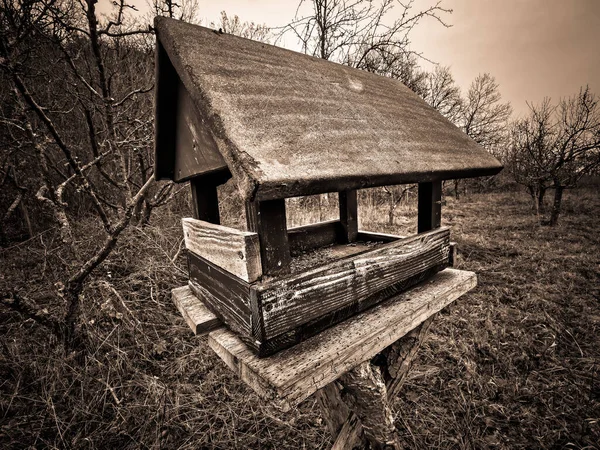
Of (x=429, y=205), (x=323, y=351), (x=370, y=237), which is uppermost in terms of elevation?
(x=429, y=205)

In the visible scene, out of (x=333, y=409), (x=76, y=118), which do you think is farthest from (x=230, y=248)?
(x=76, y=118)

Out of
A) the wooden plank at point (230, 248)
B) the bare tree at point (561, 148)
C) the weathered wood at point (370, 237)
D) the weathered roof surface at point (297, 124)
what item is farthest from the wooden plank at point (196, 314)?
the bare tree at point (561, 148)

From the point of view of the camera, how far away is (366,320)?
108 cm

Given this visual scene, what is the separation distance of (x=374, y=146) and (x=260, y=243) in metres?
0.58

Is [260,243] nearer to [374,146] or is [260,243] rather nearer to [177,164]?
[374,146]

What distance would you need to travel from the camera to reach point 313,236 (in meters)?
2.03

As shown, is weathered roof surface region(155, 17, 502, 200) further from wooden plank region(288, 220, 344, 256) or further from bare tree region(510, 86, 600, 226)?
bare tree region(510, 86, 600, 226)

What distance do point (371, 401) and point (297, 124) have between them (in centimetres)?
124

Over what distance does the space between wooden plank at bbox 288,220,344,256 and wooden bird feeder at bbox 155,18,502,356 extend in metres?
0.38

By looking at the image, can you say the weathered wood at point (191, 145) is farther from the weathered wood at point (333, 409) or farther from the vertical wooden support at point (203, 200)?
the weathered wood at point (333, 409)

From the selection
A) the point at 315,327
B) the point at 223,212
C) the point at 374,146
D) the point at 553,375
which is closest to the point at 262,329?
the point at 315,327

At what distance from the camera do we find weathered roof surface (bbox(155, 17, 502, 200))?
2.28ft

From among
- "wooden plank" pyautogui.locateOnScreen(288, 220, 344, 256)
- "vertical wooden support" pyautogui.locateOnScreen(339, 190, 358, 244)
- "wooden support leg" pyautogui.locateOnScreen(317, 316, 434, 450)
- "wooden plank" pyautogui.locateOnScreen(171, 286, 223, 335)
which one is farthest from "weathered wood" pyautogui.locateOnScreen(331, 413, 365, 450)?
"vertical wooden support" pyautogui.locateOnScreen(339, 190, 358, 244)

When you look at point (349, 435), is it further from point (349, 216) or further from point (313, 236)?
point (349, 216)
